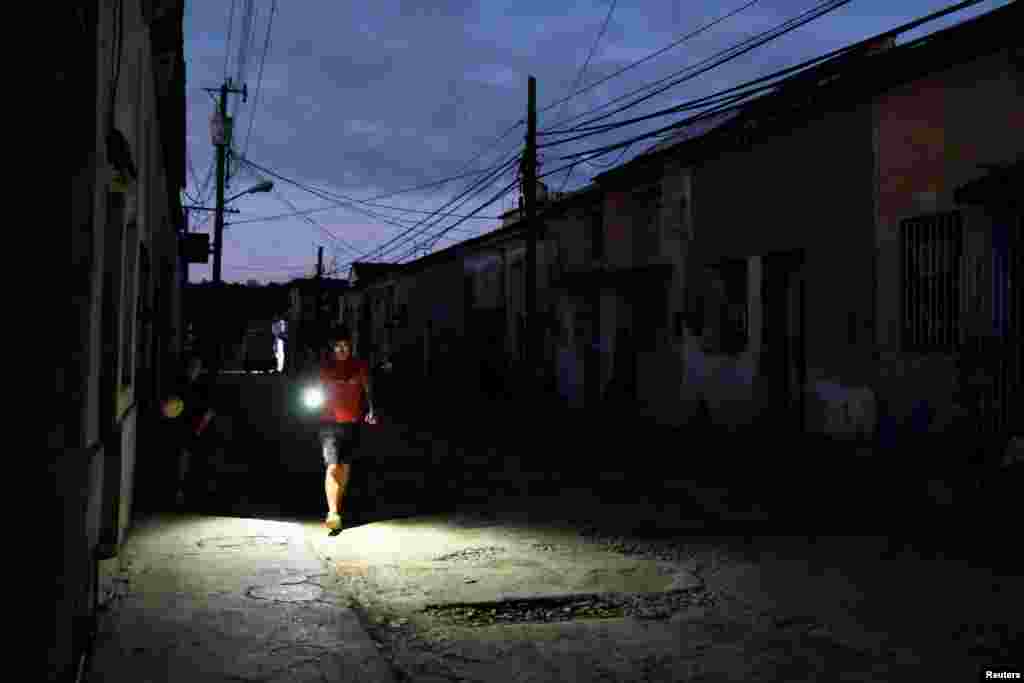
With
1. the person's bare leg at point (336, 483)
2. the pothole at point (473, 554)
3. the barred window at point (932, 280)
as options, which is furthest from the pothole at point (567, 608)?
the barred window at point (932, 280)

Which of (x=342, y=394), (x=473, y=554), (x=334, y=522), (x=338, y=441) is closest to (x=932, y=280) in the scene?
(x=473, y=554)

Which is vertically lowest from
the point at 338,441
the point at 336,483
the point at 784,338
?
the point at 336,483

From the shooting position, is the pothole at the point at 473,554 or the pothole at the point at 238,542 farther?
the pothole at the point at 238,542

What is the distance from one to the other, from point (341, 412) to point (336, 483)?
0.64 meters

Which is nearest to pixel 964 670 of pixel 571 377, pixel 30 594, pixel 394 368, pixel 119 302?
pixel 30 594

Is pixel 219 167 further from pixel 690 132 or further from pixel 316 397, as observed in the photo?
pixel 316 397

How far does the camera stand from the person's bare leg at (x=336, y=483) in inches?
314

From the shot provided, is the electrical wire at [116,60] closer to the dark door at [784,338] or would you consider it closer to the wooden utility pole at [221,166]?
the dark door at [784,338]

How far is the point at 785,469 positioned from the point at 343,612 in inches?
303

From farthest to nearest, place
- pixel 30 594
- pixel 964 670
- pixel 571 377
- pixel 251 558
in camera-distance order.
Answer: pixel 571 377 < pixel 251 558 < pixel 964 670 < pixel 30 594

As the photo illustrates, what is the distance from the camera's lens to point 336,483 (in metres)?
8.07

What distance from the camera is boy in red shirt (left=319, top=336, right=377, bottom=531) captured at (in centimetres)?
812

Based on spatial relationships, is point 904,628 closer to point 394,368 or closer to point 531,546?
point 531,546

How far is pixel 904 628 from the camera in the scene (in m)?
5.09
